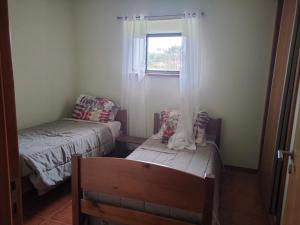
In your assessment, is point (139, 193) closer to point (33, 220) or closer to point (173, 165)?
point (173, 165)

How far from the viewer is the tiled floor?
2.19m

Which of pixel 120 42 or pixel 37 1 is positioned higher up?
pixel 37 1

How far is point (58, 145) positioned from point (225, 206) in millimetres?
1821

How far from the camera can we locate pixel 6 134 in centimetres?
62

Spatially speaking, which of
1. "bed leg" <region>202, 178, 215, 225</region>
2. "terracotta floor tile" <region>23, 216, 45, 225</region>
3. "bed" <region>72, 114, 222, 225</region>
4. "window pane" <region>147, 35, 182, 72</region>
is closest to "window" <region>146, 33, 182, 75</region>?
"window pane" <region>147, 35, 182, 72</region>

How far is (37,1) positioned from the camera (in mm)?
3082

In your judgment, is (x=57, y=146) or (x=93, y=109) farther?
(x=93, y=109)

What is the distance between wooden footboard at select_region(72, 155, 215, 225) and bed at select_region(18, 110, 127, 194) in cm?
63

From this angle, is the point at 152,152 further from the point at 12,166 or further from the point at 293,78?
the point at 12,166

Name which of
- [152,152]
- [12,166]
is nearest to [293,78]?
[152,152]

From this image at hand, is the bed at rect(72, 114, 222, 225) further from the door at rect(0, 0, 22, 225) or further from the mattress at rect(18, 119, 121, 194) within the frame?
the door at rect(0, 0, 22, 225)

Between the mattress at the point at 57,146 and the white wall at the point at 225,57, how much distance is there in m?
0.73

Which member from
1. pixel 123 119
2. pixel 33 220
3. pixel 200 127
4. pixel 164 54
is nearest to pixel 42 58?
pixel 123 119

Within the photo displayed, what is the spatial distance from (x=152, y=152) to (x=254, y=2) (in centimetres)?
212
